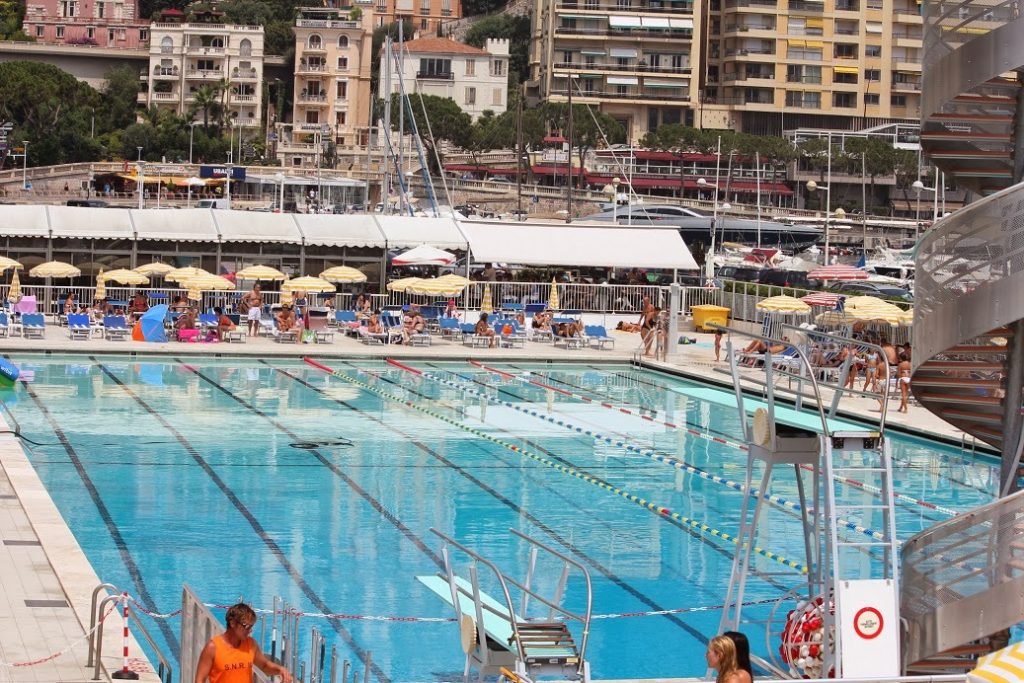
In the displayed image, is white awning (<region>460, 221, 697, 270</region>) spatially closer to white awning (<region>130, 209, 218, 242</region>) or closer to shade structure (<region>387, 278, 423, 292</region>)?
shade structure (<region>387, 278, 423, 292</region>)

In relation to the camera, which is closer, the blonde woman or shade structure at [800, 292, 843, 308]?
the blonde woman

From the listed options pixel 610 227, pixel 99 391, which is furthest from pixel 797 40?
pixel 99 391

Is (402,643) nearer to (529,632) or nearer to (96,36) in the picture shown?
(529,632)

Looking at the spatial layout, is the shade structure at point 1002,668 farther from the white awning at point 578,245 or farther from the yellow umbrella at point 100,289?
the white awning at point 578,245

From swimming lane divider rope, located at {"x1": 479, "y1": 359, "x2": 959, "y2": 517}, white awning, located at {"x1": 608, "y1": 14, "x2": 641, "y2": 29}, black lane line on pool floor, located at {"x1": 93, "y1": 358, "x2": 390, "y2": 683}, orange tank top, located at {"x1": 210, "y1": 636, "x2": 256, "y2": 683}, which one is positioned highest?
white awning, located at {"x1": 608, "y1": 14, "x2": 641, "y2": 29}

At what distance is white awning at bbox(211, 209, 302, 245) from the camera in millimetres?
39062

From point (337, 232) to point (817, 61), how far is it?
265ft

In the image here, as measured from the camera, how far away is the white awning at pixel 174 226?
38.4m

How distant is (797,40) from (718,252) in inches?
1829

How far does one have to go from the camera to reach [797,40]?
114m

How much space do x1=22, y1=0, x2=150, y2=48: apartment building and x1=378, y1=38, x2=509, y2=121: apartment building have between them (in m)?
27.4

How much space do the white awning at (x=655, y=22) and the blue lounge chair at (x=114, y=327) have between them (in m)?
86.9


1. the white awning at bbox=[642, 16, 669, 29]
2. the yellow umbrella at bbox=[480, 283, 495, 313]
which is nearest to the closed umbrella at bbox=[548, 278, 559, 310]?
the yellow umbrella at bbox=[480, 283, 495, 313]

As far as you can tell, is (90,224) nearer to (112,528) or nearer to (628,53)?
(112,528)
